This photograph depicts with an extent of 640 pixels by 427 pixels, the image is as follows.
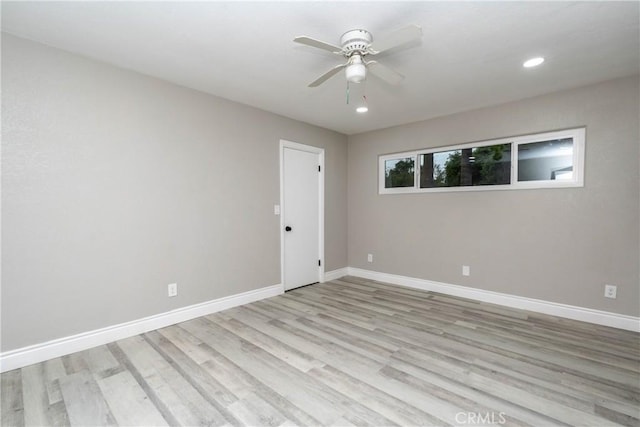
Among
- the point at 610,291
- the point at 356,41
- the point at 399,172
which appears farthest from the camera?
the point at 399,172

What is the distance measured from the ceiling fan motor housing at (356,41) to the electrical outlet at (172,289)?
2753mm

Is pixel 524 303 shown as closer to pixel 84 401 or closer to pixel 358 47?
pixel 358 47

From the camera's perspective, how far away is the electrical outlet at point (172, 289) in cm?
300

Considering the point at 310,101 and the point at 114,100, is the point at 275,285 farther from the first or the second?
the point at 114,100

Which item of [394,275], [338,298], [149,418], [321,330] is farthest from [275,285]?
[149,418]

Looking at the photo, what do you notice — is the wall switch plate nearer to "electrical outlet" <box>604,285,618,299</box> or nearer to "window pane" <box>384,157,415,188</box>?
"electrical outlet" <box>604,285,618,299</box>

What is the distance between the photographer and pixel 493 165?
3709 millimetres

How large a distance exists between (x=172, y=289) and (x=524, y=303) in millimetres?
4036

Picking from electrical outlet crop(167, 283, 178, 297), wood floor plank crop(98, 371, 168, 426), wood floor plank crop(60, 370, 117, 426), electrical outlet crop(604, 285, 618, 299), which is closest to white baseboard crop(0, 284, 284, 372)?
electrical outlet crop(167, 283, 178, 297)

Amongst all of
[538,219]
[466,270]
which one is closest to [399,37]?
[538,219]

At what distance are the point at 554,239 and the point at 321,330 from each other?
9.22 feet

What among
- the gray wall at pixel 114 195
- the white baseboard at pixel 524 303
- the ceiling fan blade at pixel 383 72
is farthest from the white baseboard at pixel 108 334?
the ceiling fan blade at pixel 383 72

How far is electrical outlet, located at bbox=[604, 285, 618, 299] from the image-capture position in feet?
9.60

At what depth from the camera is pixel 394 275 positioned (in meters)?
4.60
